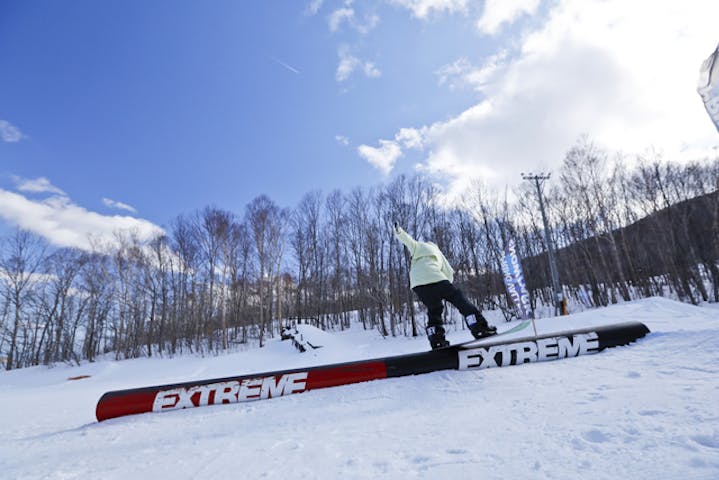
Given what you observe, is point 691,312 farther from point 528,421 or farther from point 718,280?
point 718,280

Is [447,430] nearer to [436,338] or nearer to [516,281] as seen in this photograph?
[436,338]

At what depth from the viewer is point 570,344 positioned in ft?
13.5

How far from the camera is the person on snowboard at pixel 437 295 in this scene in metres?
4.19

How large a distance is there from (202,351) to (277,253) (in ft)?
27.3

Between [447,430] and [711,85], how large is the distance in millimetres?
4517

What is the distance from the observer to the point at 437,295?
14.2 feet

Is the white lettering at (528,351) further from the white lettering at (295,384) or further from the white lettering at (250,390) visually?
the white lettering at (250,390)

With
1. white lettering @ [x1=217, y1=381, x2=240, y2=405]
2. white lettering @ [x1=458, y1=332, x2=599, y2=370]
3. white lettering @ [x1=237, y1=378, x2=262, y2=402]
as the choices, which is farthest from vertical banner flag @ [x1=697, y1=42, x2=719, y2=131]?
white lettering @ [x1=217, y1=381, x2=240, y2=405]

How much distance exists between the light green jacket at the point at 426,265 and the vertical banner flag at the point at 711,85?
3.29 metres

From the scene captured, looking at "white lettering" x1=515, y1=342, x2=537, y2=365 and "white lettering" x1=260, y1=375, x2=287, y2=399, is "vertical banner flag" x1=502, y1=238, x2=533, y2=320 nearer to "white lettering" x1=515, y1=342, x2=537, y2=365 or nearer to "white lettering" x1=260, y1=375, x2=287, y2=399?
"white lettering" x1=515, y1=342, x2=537, y2=365

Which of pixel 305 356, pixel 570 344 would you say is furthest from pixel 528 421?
pixel 305 356

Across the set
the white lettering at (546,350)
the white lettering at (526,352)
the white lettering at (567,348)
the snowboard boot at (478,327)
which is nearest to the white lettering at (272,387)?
the snowboard boot at (478,327)

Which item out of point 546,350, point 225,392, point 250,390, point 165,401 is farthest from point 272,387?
point 546,350

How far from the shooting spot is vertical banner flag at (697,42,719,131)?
9.92ft
